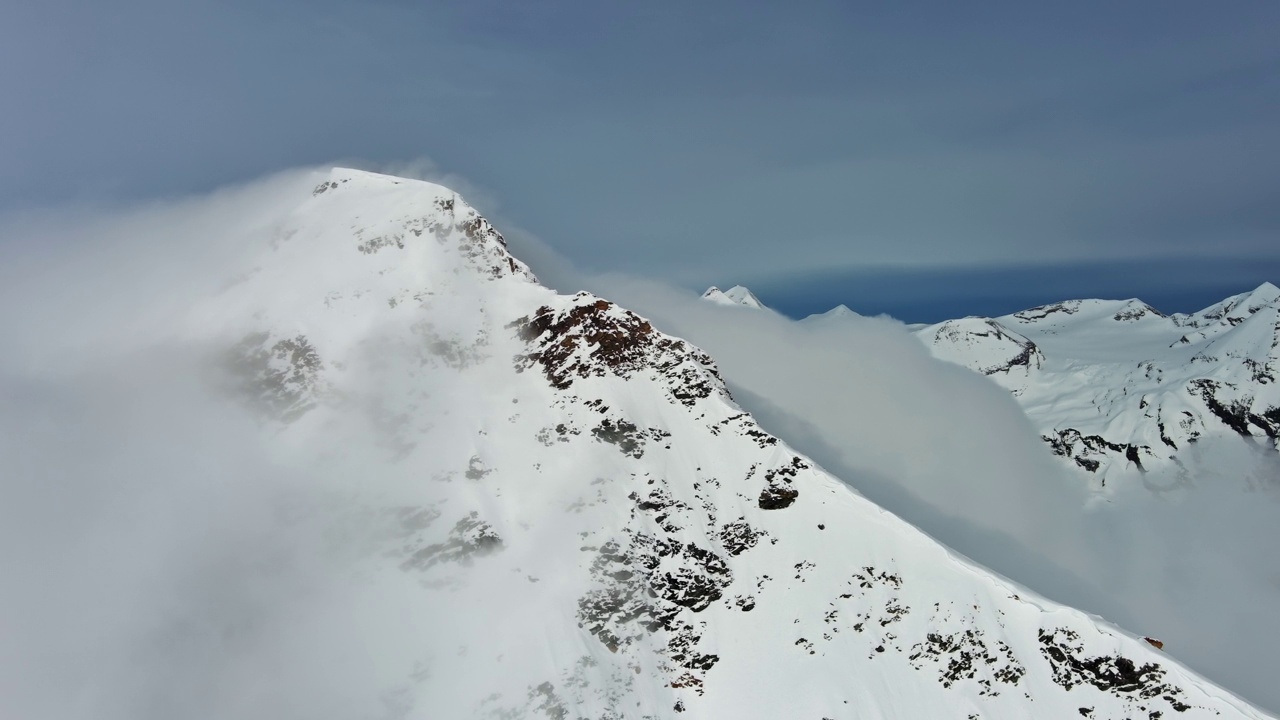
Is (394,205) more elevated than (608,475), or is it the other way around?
(394,205)

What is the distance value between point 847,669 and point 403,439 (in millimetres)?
98003

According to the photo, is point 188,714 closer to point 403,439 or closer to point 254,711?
point 254,711

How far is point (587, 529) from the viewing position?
139m

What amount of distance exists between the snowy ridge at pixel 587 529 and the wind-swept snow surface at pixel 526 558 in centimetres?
49

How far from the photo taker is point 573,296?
174 meters

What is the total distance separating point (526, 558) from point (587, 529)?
501 inches

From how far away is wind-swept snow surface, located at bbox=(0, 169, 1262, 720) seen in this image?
115625 mm

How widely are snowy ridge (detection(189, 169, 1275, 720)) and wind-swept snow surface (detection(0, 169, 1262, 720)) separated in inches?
19.1

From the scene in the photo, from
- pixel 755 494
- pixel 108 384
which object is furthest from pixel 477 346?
pixel 108 384

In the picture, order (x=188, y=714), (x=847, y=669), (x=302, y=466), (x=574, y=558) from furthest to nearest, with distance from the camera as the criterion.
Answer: (x=302, y=466) → (x=574, y=558) → (x=847, y=669) → (x=188, y=714)

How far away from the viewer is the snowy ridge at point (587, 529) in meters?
117

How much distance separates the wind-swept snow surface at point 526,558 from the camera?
379 feet

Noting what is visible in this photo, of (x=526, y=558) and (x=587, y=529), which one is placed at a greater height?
(x=587, y=529)

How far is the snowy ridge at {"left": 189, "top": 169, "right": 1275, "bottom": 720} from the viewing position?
384ft
